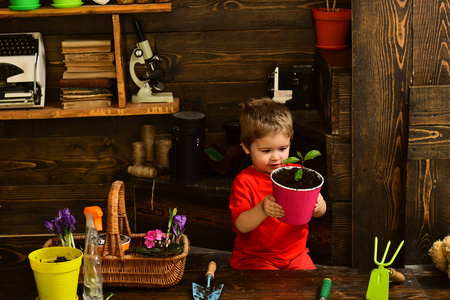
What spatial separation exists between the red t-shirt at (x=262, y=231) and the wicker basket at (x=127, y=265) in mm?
400

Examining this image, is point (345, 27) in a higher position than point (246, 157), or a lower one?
higher

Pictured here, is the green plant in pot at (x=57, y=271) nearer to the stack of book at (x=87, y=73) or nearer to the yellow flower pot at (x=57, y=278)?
the yellow flower pot at (x=57, y=278)

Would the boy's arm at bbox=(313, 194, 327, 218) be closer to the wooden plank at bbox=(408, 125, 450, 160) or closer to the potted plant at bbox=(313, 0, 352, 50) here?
the wooden plank at bbox=(408, 125, 450, 160)

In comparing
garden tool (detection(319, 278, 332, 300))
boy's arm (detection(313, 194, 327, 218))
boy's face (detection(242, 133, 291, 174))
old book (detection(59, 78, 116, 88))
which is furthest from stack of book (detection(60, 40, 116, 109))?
garden tool (detection(319, 278, 332, 300))

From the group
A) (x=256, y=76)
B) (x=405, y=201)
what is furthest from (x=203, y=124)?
(x=405, y=201)

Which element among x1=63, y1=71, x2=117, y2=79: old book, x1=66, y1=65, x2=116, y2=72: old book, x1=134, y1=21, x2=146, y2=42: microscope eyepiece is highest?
x1=134, y1=21, x2=146, y2=42: microscope eyepiece

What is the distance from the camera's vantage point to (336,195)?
2.74m

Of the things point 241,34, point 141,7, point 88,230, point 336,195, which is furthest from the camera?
point 241,34

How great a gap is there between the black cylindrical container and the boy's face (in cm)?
75

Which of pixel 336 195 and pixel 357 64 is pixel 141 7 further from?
pixel 336 195

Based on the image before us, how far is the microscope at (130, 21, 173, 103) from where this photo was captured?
10.5 feet

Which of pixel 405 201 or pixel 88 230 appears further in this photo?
pixel 405 201

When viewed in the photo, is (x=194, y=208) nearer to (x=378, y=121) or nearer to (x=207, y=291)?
(x=378, y=121)

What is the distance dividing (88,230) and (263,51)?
6.12 ft
